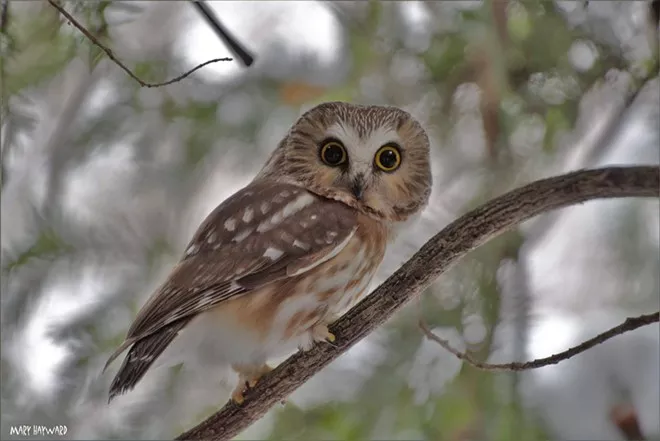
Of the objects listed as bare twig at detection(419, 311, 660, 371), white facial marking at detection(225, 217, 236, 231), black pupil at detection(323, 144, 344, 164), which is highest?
black pupil at detection(323, 144, 344, 164)

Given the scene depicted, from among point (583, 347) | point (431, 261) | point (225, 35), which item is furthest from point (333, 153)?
point (583, 347)

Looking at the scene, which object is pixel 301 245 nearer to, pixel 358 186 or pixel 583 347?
pixel 358 186

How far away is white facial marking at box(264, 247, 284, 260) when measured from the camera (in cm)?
97

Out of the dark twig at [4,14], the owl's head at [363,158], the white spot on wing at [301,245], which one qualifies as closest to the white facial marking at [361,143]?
the owl's head at [363,158]

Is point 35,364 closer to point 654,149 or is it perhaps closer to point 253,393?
point 253,393

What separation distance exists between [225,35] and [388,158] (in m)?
0.27

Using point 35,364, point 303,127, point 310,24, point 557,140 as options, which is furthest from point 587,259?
point 35,364

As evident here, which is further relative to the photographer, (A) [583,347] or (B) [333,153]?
(B) [333,153]

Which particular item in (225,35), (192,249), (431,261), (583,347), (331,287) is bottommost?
(583,347)

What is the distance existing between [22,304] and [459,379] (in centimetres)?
61

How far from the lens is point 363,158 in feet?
3.40

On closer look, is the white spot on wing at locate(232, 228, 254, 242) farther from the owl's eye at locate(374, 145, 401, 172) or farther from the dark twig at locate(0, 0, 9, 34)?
the dark twig at locate(0, 0, 9, 34)

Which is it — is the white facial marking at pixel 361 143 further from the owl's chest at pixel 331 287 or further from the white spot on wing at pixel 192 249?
the white spot on wing at pixel 192 249

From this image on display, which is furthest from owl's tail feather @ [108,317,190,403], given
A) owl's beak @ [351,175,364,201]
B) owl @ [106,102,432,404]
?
owl's beak @ [351,175,364,201]
